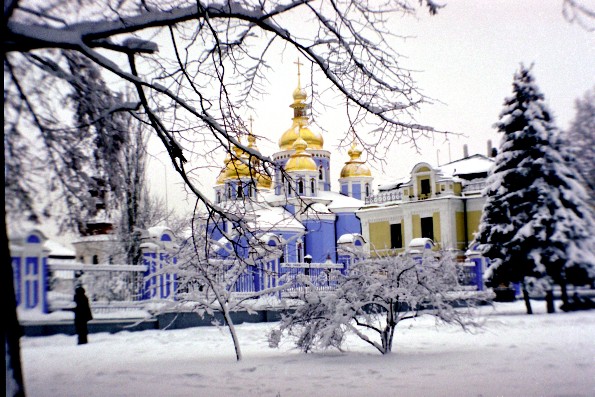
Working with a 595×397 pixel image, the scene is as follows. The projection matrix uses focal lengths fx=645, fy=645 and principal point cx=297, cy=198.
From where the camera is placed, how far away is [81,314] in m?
3.67

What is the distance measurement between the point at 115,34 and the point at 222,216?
3.18ft

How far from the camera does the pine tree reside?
314 cm

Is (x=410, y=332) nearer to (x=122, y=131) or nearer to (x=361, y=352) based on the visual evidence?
(x=361, y=352)

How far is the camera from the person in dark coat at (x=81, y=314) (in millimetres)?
3460

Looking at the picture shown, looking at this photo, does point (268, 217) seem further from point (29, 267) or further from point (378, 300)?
point (29, 267)

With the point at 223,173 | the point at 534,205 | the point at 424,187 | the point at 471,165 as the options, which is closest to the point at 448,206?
the point at 424,187

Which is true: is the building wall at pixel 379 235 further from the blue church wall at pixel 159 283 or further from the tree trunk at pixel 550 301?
the tree trunk at pixel 550 301

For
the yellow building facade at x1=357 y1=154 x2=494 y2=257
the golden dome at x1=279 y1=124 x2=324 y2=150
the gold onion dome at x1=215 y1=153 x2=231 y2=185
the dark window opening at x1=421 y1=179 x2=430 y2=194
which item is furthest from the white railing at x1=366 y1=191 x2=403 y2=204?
the gold onion dome at x1=215 y1=153 x2=231 y2=185

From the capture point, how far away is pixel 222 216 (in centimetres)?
307

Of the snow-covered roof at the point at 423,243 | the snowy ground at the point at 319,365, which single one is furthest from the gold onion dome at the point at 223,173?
the snow-covered roof at the point at 423,243

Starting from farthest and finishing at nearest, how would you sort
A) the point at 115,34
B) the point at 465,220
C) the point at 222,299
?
1. the point at 465,220
2. the point at 222,299
3. the point at 115,34

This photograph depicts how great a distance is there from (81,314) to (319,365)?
4.66 ft

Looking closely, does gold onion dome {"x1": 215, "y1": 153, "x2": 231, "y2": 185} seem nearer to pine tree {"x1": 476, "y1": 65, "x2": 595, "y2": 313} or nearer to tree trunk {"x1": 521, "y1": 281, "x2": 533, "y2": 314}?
pine tree {"x1": 476, "y1": 65, "x2": 595, "y2": 313}

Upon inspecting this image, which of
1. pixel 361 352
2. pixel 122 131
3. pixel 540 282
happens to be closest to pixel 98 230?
pixel 122 131
